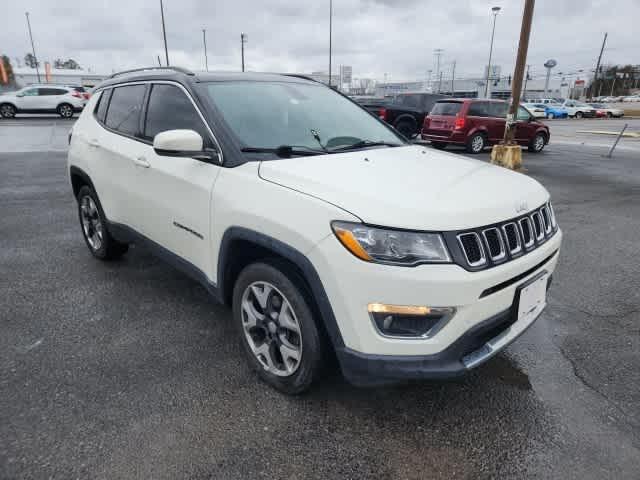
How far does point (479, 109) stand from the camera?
13328mm

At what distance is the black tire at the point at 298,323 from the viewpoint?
87.8 inches

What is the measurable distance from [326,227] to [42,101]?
26795 millimetres

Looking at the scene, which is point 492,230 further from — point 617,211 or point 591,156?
point 591,156

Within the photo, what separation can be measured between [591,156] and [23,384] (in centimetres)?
1522

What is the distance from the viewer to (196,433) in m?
2.27

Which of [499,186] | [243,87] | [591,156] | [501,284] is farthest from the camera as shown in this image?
[591,156]

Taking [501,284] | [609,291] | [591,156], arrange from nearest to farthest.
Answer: [501,284], [609,291], [591,156]

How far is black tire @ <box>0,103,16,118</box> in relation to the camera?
22.8 m

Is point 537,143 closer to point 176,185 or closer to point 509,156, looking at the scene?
point 509,156

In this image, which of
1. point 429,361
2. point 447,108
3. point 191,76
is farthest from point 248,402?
point 447,108

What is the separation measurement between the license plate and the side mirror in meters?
1.82

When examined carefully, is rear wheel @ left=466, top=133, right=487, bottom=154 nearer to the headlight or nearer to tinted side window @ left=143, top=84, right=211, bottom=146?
tinted side window @ left=143, top=84, right=211, bottom=146

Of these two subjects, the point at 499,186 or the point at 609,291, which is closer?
the point at 499,186

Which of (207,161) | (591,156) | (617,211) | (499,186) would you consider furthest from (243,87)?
(591,156)
